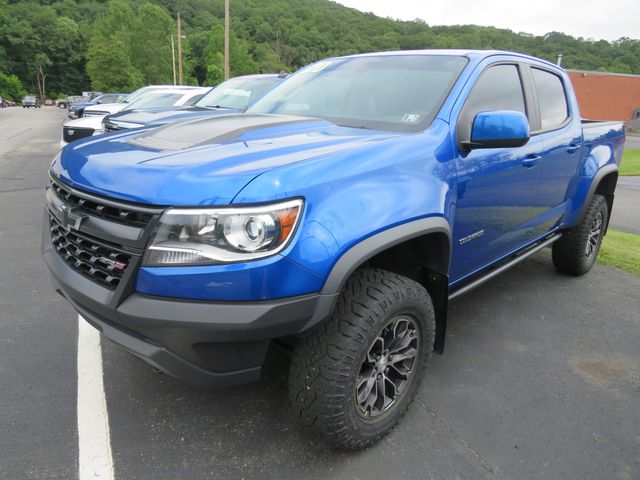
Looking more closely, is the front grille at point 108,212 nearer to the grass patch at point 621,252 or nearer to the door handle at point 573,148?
the door handle at point 573,148

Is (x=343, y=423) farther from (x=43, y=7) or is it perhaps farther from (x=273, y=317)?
(x=43, y=7)

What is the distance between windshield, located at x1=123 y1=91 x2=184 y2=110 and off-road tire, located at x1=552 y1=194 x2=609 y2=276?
722 cm

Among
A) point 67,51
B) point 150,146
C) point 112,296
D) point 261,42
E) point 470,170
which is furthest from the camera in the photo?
point 67,51

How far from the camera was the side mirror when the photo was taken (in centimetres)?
244

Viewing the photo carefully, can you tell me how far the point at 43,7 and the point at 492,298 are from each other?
115137mm

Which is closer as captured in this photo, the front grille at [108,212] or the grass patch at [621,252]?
the front grille at [108,212]

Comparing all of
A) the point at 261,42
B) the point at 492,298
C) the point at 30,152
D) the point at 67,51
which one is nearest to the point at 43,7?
the point at 67,51

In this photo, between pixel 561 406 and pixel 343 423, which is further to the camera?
pixel 561 406

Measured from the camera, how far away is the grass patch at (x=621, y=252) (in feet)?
16.7

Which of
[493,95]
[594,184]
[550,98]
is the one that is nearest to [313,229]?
[493,95]

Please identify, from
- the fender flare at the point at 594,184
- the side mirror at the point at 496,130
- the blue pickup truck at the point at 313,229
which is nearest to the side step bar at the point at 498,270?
the blue pickup truck at the point at 313,229

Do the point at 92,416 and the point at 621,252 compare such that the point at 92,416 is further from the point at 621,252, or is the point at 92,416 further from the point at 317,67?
the point at 621,252

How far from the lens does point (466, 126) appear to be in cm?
261

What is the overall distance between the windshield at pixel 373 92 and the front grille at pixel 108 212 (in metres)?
1.39
